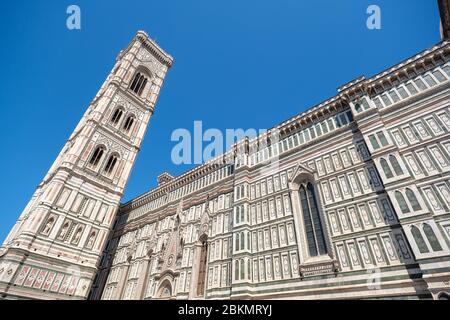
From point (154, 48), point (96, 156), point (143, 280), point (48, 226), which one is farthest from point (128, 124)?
point (143, 280)

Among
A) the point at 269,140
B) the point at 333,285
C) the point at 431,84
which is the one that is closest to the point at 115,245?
the point at 269,140

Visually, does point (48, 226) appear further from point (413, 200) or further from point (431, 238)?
point (431, 238)

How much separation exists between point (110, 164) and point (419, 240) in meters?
32.5

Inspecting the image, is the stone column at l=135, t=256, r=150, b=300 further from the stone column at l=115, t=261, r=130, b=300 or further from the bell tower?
the bell tower

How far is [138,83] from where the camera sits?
3984 centimetres

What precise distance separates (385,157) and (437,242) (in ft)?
17.6

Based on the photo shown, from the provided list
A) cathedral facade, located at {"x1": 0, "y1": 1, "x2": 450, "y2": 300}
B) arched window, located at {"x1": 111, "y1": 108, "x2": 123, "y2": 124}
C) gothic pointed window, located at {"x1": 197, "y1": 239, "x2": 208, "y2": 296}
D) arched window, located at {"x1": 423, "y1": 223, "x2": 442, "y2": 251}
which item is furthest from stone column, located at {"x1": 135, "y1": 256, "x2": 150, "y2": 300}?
arched window, located at {"x1": 423, "y1": 223, "x2": 442, "y2": 251}

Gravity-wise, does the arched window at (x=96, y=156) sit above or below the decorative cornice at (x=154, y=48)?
below

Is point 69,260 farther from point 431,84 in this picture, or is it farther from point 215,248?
point 431,84

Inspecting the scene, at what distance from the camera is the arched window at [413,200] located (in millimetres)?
12258

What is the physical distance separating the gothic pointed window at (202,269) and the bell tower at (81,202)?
1249cm

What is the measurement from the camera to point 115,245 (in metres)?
31.6

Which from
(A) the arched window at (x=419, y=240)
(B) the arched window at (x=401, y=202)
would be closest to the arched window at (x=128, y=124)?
(B) the arched window at (x=401, y=202)

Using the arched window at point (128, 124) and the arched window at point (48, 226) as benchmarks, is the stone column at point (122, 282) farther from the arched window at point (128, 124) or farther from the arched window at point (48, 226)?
the arched window at point (128, 124)
